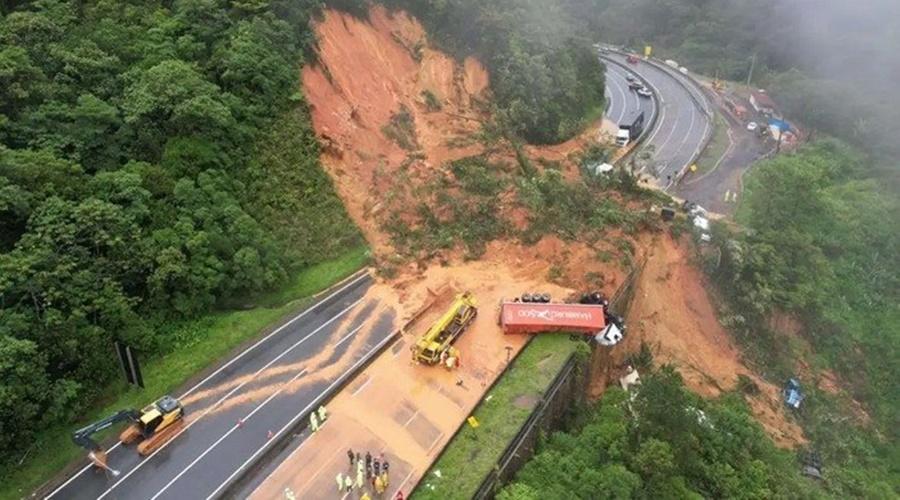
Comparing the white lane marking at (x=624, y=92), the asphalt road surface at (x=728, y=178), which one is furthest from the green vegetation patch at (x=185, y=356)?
the white lane marking at (x=624, y=92)

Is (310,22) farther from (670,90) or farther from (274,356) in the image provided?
(670,90)

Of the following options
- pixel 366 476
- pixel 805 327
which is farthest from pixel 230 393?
pixel 805 327

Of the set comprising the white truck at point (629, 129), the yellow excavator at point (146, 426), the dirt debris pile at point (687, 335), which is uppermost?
the white truck at point (629, 129)

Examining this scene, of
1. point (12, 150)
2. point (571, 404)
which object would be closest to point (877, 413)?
point (571, 404)

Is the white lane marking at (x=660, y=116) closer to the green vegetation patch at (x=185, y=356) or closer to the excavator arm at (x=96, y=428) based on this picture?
the green vegetation patch at (x=185, y=356)

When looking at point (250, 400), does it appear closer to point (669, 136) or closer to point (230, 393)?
point (230, 393)

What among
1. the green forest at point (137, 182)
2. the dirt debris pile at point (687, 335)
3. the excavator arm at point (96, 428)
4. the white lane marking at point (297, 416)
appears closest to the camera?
the excavator arm at point (96, 428)
